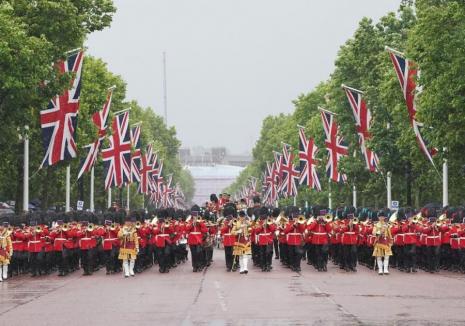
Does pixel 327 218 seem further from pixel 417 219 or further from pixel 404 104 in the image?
pixel 404 104

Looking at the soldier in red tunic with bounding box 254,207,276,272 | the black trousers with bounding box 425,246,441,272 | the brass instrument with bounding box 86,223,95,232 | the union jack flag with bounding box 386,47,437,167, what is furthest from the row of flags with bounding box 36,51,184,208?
the black trousers with bounding box 425,246,441,272

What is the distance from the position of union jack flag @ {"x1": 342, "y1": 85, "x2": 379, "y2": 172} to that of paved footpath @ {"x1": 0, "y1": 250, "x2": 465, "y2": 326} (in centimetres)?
1999

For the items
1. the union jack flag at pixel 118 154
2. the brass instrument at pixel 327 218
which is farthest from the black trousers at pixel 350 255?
the union jack flag at pixel 118 154

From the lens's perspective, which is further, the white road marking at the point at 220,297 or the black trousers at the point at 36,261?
the black trousers at the point at 36,261

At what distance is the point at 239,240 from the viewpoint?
118 ft

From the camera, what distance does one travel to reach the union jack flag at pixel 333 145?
6619cm

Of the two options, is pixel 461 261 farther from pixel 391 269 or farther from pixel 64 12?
pixel 64 12

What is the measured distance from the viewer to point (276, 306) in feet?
76.3

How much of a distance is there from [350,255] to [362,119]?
65.6 feet

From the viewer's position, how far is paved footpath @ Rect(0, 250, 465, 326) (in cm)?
2081

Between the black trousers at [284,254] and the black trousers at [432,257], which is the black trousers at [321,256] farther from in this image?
the black trousers at [432,257]

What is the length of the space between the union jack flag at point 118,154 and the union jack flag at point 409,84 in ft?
66.6

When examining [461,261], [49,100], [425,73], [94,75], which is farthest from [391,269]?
[94,75]

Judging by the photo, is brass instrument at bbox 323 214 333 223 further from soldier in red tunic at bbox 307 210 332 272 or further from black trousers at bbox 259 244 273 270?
black trousers at bbox 259 244 273 270
